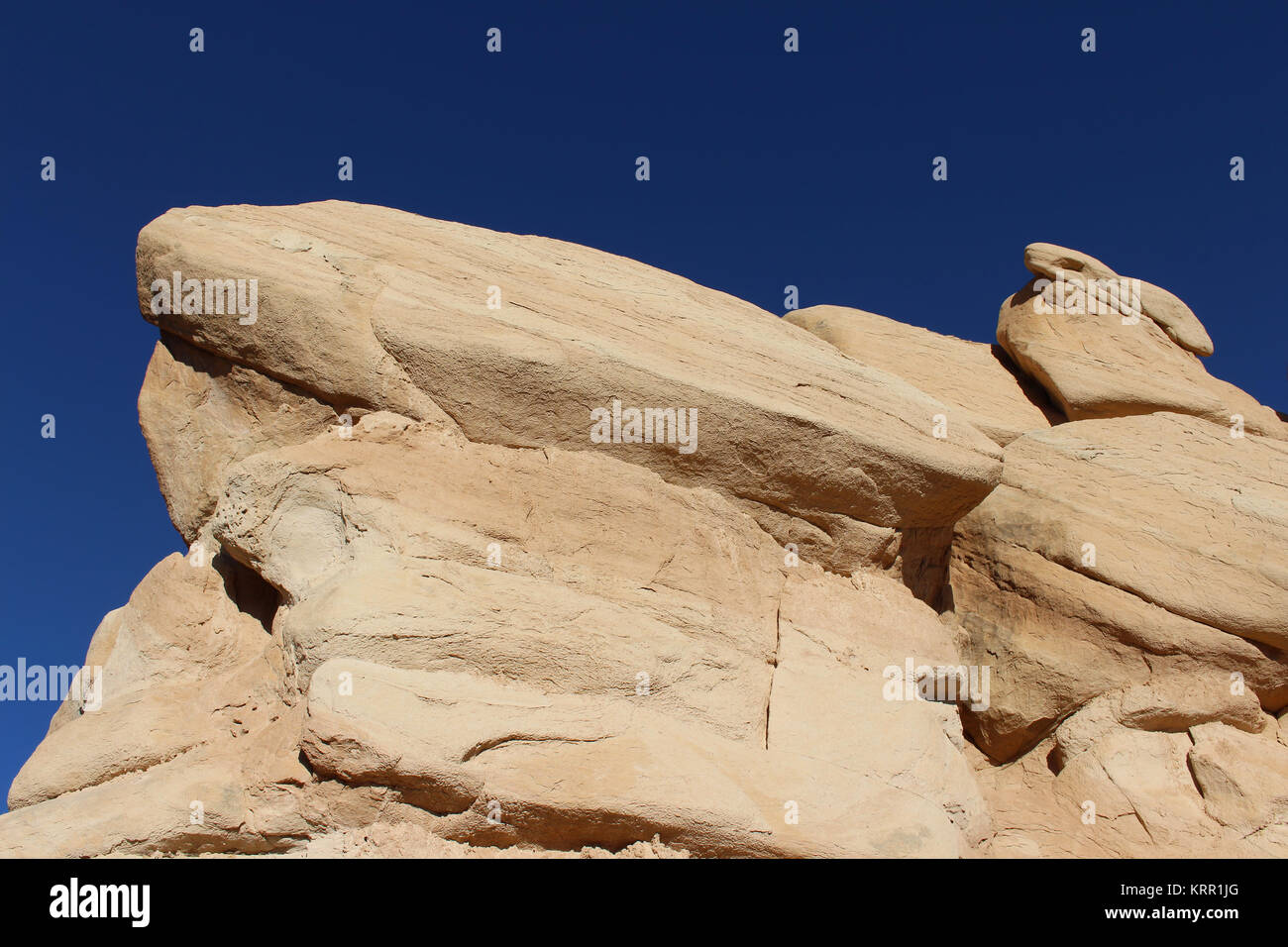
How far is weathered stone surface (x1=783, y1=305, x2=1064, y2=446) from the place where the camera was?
10758 mm

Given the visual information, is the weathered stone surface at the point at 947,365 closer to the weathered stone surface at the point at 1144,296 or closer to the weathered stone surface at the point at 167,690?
the weathered stone surface at the point at 1144,296

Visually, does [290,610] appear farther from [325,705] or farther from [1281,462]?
[1281,462]

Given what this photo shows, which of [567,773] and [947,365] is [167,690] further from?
[947,365]

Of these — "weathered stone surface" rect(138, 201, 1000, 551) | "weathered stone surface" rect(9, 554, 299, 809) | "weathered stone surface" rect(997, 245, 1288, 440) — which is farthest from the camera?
"weathered stone surface" rect(997, 245, 1288, 440)

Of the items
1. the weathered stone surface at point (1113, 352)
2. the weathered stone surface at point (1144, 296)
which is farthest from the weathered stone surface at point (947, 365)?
the weathered stone surface at point (1144, 296)

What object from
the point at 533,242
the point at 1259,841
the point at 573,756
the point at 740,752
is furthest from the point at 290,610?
the point at 1259,841

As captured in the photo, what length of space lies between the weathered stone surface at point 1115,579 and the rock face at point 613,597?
1.2 inches

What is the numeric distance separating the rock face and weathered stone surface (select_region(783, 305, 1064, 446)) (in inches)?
30.2

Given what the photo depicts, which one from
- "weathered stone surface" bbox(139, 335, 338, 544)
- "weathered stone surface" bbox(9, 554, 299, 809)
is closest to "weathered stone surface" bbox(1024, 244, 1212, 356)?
"weathered stone surface" bbox(139, 335, 338, 544)

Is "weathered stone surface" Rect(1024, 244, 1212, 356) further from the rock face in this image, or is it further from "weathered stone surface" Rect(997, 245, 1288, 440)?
the rock face

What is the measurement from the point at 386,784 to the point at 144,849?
4.61 feet

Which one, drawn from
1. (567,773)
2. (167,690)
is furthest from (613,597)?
(167,690)

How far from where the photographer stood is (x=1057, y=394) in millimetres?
10867

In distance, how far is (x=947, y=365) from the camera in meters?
11.3
